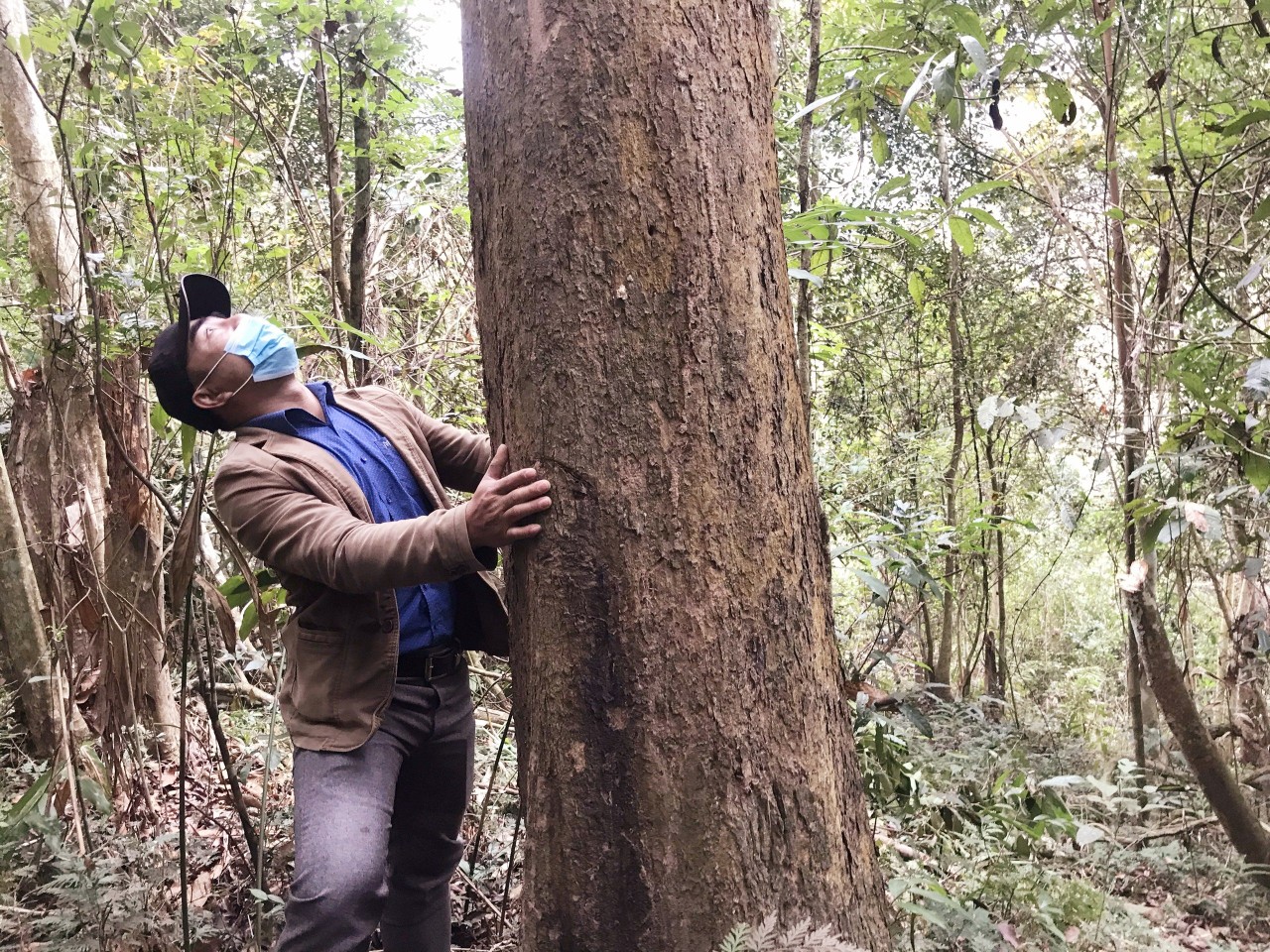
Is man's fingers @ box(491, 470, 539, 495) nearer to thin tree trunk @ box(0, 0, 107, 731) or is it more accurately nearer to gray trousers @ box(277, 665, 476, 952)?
gray trousers @ box(277, 665, 476, 952)

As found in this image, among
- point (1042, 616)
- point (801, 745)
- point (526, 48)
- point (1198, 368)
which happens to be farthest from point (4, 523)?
point (1042, 616)

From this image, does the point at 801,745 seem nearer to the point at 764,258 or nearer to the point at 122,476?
the point at 764,258

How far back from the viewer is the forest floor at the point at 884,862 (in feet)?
8.80

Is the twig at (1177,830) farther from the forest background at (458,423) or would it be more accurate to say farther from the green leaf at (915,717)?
the green leaf at (915,717)

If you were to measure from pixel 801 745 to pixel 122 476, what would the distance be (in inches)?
151

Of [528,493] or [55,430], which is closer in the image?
[528,493]

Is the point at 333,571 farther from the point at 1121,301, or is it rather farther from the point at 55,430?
the point at 1121,301

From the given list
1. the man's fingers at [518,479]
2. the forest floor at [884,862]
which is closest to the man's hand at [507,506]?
the man's fingers at [518,479]

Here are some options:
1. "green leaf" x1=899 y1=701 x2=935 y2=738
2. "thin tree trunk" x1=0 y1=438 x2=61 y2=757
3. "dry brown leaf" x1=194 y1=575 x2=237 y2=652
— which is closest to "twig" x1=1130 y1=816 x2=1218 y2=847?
"green leaf" x1=899 y1=701 x2=935 y2=738

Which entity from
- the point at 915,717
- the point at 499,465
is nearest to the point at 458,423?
the point at 915,717

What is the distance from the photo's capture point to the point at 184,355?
2.31m

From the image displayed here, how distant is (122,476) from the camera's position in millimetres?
4113

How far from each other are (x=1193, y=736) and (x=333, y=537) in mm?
3841

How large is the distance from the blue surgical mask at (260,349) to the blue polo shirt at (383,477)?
0.42 ft
